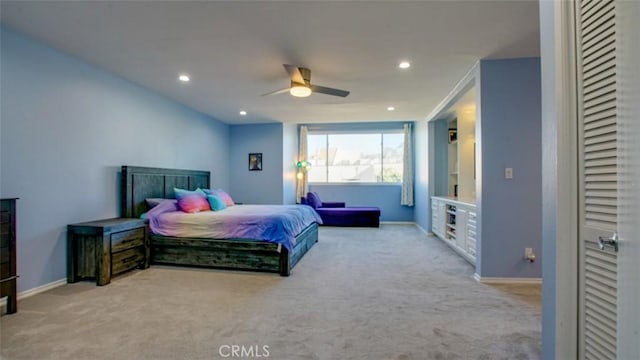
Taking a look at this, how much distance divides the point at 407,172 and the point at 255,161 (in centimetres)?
382

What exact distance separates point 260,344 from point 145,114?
3898 mm

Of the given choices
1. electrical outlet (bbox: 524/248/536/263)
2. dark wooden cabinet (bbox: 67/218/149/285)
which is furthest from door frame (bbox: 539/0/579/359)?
dark wooden cabinet (bbox: 67/218/149/285)

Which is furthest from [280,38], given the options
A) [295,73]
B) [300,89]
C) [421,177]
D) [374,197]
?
[374,197]

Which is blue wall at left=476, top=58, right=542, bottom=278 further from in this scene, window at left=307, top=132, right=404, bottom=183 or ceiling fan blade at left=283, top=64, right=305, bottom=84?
window at left=307, top=132, right=404, bottom=183

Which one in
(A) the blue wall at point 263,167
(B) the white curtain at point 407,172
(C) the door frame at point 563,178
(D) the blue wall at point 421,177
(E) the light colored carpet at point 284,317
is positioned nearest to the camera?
(C) the door frame at point 563,178

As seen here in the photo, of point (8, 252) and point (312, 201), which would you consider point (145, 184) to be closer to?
point (8, 252)

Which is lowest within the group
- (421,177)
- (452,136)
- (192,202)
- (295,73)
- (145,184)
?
(192,202)

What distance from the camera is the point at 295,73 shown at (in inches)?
135

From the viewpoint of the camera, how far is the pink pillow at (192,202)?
14.8 ft

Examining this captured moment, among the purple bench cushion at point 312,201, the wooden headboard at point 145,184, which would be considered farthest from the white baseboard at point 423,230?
the wooden headboard at point 145,184

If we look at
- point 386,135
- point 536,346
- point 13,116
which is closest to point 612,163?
point 536,346

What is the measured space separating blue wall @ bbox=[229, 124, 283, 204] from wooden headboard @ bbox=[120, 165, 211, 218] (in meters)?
1.85

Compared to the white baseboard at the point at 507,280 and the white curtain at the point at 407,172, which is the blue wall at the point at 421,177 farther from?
the white baseboard at the point at 507,280

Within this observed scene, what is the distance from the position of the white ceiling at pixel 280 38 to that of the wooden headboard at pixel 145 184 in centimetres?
126
